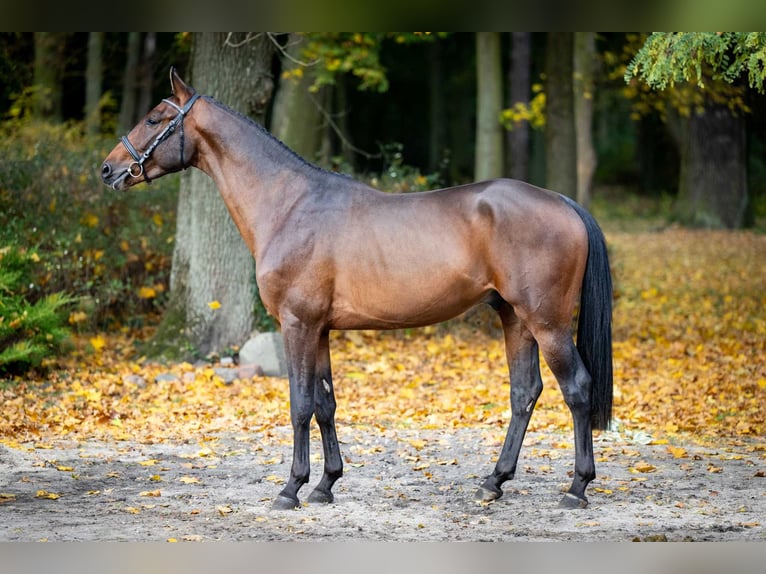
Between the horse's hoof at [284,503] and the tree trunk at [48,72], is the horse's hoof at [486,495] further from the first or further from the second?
the tree trunk at [48,72]

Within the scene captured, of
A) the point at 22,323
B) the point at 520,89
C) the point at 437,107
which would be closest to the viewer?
the point at 22,323

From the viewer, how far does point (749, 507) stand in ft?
20.5

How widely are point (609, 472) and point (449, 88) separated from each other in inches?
1000

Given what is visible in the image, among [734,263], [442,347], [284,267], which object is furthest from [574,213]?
[734,263]

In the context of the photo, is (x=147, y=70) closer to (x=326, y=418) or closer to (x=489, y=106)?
(x=489, y=106)

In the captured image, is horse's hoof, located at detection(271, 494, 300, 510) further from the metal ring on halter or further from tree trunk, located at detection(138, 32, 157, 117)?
tree trunk, located at detection(138, 32, 157, 117)

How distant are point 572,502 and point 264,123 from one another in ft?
23.6

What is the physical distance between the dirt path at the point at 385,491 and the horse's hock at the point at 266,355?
87.1 inches

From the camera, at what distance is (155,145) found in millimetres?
Result: 6570

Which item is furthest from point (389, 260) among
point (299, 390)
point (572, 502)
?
point (572, 502)

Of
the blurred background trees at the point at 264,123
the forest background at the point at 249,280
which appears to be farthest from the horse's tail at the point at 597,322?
the blurred background trees at the point at 264,123

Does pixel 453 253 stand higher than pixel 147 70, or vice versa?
pixel 147 70

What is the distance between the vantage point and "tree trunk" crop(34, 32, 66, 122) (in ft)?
60.6
